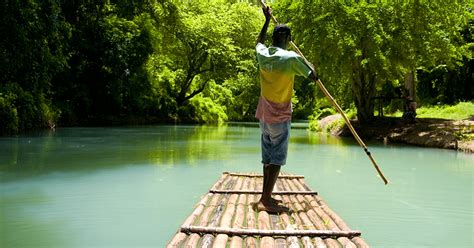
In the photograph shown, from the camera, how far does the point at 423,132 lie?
16578 mm

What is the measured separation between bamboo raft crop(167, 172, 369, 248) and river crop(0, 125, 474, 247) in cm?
57

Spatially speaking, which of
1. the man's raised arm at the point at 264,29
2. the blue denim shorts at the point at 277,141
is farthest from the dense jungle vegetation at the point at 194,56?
the blue denim shorts at the point at 277,141

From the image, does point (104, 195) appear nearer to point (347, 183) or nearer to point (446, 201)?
point (347, 183)

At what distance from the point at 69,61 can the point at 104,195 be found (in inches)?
806

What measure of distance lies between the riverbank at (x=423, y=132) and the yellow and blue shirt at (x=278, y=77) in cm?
1080

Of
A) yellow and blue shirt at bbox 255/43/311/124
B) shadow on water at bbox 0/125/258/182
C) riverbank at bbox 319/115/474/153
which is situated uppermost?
yellow and blue shirt at bbox 255/43/311/124

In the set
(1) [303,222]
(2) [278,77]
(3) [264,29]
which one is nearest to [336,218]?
(1) [303,222]

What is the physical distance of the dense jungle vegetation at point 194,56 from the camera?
55.6 feet

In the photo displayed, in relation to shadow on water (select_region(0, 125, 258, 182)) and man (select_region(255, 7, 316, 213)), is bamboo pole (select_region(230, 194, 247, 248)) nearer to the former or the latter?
man (select_region(255, 7, 316, 213))

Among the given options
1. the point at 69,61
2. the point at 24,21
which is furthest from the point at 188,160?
the point at 69,61

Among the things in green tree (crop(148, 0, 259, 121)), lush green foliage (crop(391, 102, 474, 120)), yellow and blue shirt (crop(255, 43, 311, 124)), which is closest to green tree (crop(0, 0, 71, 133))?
green tree (crop(148, 0, 259, 121))

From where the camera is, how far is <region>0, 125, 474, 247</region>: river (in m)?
5.07

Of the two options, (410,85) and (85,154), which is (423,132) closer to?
(410,85)

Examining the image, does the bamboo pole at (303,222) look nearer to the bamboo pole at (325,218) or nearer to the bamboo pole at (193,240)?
the bamboo pole at (325,218)
